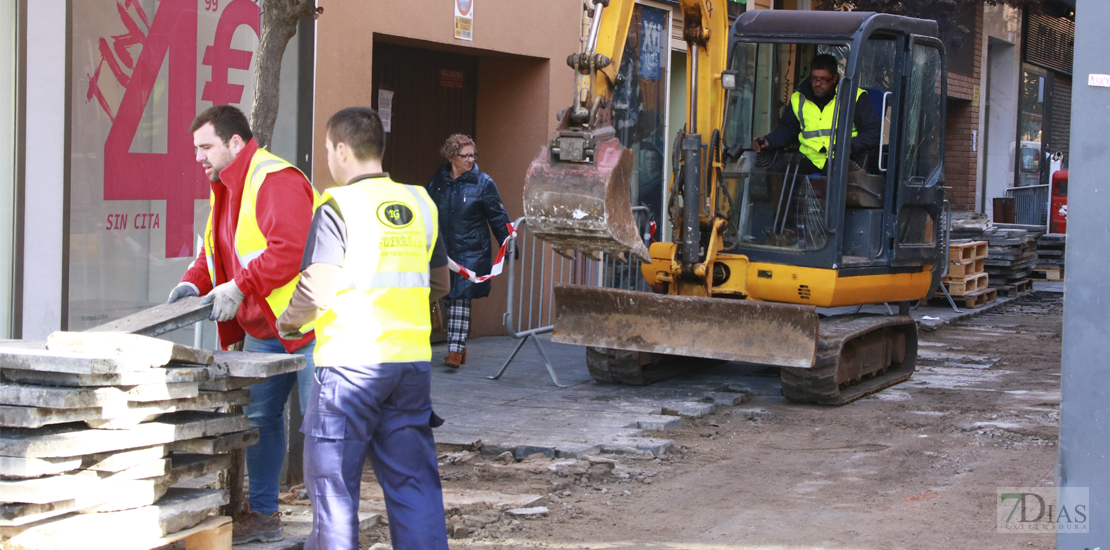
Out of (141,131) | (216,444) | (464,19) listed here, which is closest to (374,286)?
(216,444)

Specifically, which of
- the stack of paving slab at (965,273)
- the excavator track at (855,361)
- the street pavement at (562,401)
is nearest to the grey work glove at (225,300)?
the street pavement at (562,401)

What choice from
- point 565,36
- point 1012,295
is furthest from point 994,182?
point 565,36

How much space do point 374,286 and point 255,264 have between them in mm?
615

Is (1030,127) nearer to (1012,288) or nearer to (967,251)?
(1012,288)

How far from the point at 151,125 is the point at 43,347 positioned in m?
3.00

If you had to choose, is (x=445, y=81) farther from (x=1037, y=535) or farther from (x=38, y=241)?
(x=1037, y=535)

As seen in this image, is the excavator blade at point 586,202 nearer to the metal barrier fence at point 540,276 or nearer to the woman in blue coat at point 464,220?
the metal barrier fence at point 540,276

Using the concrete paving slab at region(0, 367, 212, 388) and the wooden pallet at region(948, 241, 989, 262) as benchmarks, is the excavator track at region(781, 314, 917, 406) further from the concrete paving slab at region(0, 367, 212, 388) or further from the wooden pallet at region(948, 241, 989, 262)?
the concrete paving slab at region(0, 367, 212, 388)

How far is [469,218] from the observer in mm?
9609

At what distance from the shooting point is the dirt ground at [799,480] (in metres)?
5.42

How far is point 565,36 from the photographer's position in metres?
11.8

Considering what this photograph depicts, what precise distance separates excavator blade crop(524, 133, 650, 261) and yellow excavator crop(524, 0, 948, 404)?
42.5 inches

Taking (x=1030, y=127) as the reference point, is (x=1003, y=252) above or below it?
below

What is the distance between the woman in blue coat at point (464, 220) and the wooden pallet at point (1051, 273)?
43.4 feet
